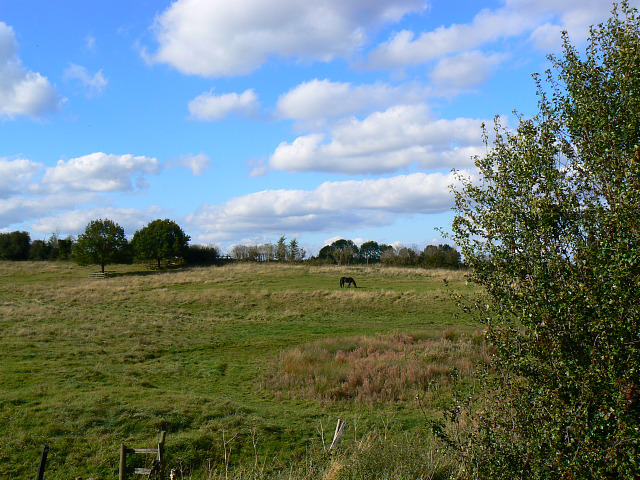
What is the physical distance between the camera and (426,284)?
52.8 metres

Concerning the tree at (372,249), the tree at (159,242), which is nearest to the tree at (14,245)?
the tree at (159,242)

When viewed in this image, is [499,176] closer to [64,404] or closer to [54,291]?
[64,404]

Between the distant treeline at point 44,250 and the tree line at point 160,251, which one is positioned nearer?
the tree line at point 160,251

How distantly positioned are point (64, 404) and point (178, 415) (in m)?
3.78

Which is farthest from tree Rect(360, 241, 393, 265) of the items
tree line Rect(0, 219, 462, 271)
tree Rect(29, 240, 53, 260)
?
tree Rect(29, 240, 53, 260)

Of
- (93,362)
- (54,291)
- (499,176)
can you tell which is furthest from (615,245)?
(54,291)

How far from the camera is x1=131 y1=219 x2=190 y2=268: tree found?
79.1 metres

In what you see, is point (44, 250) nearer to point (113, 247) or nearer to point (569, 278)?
point (113, 247)

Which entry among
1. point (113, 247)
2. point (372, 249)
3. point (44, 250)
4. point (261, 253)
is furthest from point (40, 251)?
point (372, 249)

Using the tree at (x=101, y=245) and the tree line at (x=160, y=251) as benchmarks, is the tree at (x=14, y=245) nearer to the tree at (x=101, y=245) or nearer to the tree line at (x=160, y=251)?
the tree line at (x=160, y=251)

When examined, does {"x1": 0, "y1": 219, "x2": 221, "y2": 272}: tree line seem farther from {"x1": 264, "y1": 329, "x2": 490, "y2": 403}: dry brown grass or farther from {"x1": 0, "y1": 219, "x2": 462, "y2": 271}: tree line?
{"x1": 264, "y1": 329, "x2": 490, "y2": 403}: dry brown grass

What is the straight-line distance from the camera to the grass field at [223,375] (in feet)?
40.2

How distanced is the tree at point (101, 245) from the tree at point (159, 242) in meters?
3.37

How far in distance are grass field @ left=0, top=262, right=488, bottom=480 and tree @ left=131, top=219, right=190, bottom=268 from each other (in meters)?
33.3
